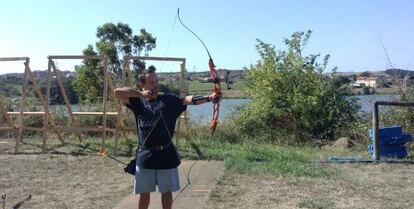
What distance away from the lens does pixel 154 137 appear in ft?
18.8

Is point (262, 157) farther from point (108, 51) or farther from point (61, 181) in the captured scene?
point (108, 51)

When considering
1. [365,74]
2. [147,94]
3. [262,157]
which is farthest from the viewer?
[365,74]

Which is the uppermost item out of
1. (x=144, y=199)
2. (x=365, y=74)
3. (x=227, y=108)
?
(x=365, y=74)

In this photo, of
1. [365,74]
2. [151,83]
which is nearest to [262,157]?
[151,83]

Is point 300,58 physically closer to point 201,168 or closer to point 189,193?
point 201,168

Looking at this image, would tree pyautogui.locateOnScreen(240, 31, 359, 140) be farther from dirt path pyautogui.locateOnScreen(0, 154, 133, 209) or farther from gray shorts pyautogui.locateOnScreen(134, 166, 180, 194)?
gray shorts pyautogui.locateOnScreen(134, 166, 180, 194)

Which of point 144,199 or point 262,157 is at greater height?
point 144,199

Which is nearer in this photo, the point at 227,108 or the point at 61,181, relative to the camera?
the point at 61,181

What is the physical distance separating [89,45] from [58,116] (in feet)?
33.3

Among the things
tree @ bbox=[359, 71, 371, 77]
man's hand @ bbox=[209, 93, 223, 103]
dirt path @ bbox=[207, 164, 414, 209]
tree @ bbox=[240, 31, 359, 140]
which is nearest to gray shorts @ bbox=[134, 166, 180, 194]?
man's hand @ bbox=[209, 93, 223, 103]

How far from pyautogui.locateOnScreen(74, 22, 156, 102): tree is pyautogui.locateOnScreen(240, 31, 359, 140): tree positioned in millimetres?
3478

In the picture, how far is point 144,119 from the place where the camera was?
5.83m

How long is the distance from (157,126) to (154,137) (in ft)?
0.39

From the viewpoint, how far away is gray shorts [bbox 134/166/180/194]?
18.8 feet
